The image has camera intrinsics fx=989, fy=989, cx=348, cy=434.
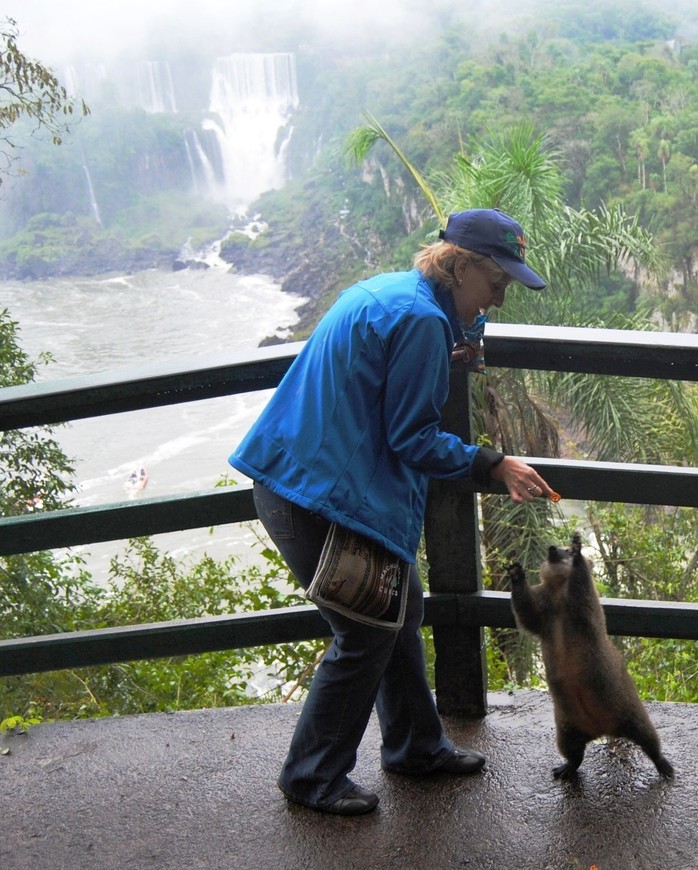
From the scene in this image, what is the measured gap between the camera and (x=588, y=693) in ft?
7.91

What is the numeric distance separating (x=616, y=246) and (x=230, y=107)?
36300mm

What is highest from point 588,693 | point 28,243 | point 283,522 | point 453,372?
point 453,372

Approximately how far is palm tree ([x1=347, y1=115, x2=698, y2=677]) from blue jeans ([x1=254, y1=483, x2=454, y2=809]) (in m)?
6.08

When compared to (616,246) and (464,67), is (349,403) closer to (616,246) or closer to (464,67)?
(616,246)

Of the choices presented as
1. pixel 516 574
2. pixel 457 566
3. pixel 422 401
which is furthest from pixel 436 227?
pixel 422 401

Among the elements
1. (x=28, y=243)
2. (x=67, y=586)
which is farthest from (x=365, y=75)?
(x=67, y=586)

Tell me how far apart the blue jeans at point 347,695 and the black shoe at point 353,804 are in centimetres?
2

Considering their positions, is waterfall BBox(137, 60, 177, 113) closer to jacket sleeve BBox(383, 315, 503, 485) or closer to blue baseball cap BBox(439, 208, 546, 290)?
blue baseball cap BBox(439, 208, 546, 290)

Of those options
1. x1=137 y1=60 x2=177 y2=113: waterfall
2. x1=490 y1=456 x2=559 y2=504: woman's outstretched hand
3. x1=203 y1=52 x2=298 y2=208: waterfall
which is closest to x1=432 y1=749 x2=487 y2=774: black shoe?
x1=490 y1=456 x2=559 y2=504: woman's outstretched hand

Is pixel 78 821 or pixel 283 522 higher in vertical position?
pixel 283 522

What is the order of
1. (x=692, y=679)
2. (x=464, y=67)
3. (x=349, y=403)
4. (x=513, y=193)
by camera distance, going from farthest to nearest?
(x=464, y=67) < (x=513, y=193) < (x=692, y=679) < (x=349, y=403)

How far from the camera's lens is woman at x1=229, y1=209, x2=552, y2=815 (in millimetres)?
2047

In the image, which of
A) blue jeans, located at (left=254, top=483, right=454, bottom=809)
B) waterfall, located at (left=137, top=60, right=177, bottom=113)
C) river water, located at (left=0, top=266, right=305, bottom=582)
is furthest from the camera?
waterfall, located at (left=137, top=60, right=177, bottom=113)

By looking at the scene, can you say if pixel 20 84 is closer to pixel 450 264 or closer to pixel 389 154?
pixel 450 264
